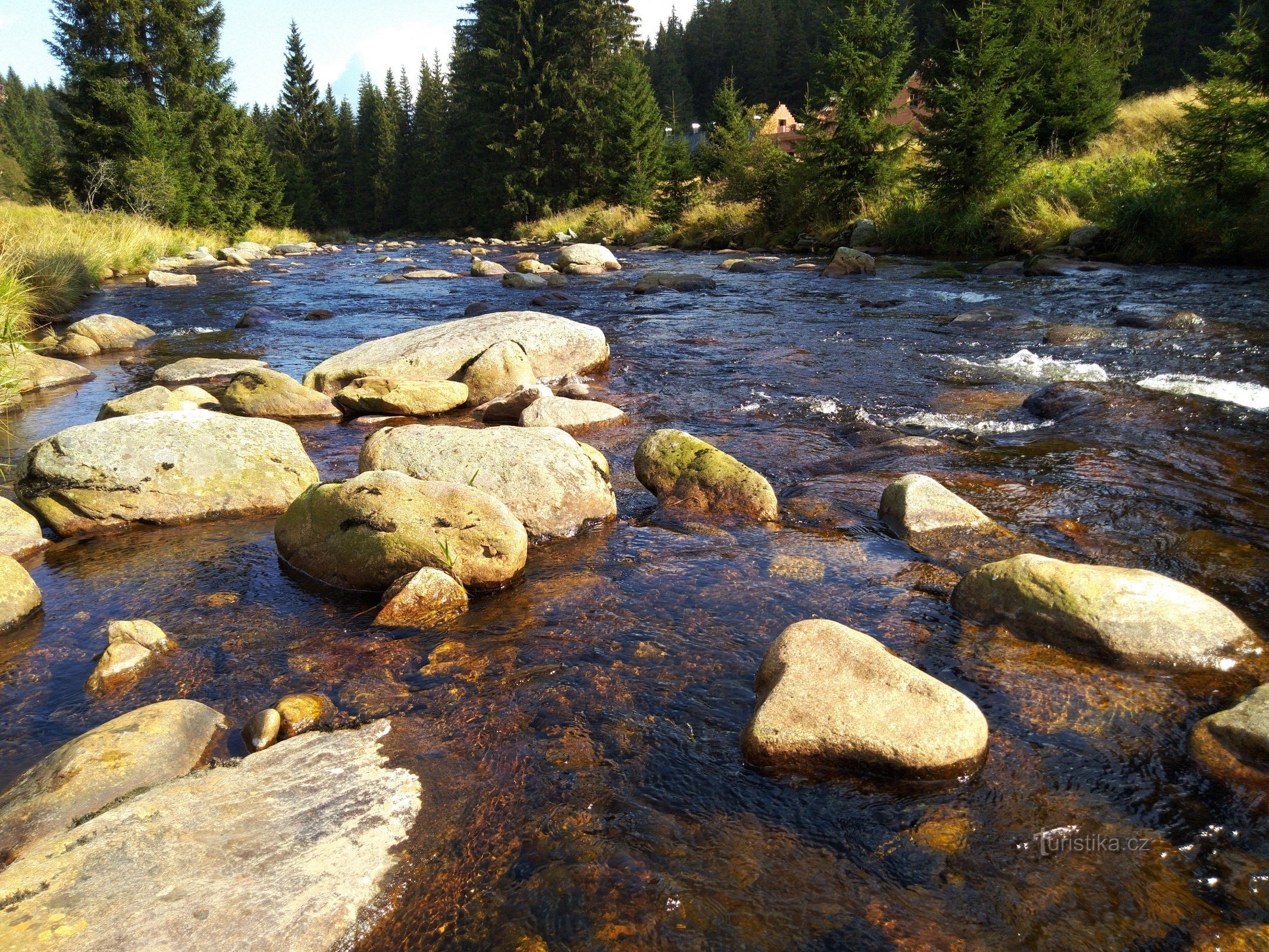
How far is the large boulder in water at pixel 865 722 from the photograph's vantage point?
2783mm

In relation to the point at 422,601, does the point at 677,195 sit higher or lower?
higher

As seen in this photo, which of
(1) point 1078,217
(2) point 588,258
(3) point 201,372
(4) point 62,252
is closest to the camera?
(3) point 201,372

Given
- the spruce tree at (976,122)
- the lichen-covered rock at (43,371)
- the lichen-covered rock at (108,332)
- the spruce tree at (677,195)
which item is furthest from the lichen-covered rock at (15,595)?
the spruce tree at (677,195)

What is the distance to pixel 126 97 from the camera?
29641 mm

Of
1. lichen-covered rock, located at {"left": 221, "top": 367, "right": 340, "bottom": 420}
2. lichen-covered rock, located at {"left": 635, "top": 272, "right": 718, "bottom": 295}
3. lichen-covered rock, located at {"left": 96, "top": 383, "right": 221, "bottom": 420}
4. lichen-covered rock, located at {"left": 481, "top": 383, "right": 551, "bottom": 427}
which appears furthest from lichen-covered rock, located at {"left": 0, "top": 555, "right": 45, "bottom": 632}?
lichen-covered rock, located at {"left": 635, "top": 272, "right": 718, "bottom": 295}

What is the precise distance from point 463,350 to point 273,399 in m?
2.02

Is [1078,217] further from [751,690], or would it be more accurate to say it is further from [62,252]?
[62,252]

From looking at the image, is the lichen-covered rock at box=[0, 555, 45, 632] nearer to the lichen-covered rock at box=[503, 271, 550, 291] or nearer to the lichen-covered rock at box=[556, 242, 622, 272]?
the lichen-covered rock at box=[503, 271, 550, 291]

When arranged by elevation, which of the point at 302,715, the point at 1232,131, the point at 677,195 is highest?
the point at 1232,131

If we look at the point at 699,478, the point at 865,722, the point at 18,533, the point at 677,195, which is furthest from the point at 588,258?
the point at 865,722

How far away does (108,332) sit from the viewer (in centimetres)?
1134

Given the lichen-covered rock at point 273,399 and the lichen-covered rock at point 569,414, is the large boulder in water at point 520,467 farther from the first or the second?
the lichen-covered rock at point 273,399

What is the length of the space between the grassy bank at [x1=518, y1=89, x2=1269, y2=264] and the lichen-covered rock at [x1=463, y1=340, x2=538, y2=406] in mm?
13606

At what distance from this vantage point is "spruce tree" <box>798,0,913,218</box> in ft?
72.6
